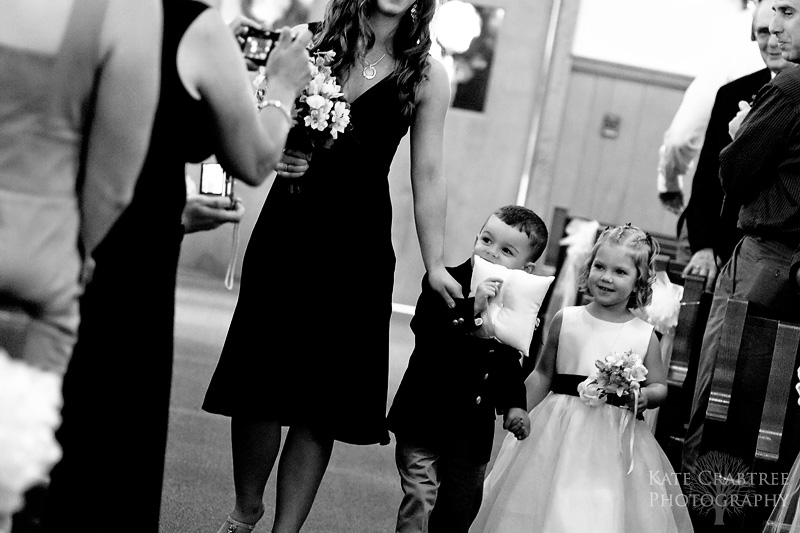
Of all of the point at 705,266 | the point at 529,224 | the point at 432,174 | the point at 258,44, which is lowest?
the point at 705,266

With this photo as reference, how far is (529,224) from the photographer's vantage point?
3.88 meters

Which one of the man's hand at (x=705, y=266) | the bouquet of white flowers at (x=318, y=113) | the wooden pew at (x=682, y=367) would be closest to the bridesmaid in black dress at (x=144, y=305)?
the bouquet of white flowers at (x=318, y=113)

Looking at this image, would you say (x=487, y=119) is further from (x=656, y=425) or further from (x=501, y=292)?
(x=501, y=292)

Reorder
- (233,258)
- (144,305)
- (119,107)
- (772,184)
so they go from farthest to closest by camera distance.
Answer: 1. (772,184)
2. (233,258)
3. (144,305)
4. (119,107)

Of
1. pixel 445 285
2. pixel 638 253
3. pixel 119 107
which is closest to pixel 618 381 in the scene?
pixel 638 253

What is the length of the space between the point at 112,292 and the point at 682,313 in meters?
3.12

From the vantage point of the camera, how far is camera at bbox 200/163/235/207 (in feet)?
9.19

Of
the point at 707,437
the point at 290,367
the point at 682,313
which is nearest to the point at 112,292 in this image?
the point at 290,367

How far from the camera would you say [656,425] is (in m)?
5.29

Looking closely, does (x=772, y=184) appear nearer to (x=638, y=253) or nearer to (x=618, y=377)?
(x=638, y=253)

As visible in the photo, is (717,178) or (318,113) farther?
(717,178)

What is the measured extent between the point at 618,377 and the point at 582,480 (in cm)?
37

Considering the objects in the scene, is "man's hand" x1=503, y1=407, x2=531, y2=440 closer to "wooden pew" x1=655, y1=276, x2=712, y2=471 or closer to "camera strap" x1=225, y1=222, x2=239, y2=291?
"camera strap" x1=225, y1=222, x2=239, y2=291

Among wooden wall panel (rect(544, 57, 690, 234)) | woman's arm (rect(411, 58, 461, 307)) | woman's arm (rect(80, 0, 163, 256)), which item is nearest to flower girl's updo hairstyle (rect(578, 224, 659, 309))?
woman's arm (rect(411, 58, 461, 307))
